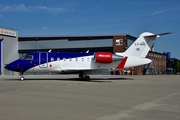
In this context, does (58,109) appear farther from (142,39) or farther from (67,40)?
(67,40)

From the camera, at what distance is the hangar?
5895cm

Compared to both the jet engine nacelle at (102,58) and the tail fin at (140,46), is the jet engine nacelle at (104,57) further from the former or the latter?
the tail fin at (140,46)

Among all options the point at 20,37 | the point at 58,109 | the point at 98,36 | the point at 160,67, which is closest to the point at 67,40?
the point at 98,36

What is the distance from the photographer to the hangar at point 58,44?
59.0m

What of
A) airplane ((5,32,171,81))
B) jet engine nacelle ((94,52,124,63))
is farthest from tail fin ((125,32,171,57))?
jet engine nacelle ((94,52,124,63))

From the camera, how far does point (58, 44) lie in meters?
61.8

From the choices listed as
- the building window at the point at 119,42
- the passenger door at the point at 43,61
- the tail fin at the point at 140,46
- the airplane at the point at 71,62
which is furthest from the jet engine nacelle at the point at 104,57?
the building window at the point at 119,42

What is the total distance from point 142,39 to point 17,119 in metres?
24.7

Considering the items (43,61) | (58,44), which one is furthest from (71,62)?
(58,44)

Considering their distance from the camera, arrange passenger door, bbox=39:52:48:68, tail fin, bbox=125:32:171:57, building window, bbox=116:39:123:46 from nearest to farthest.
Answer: passenger door, bbox=39:52:48:68 → tail fin, bbox=125:32:171:57 → building window, bbox=116:39:123:46

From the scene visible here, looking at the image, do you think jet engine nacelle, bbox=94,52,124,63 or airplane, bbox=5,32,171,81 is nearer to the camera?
airplane, bbox=5,32,171,81

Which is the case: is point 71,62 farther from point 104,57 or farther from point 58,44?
point 58,44

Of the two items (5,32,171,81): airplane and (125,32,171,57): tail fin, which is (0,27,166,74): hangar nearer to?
A: (125,32,171,57): tail fin

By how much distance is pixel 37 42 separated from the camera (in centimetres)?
6328
